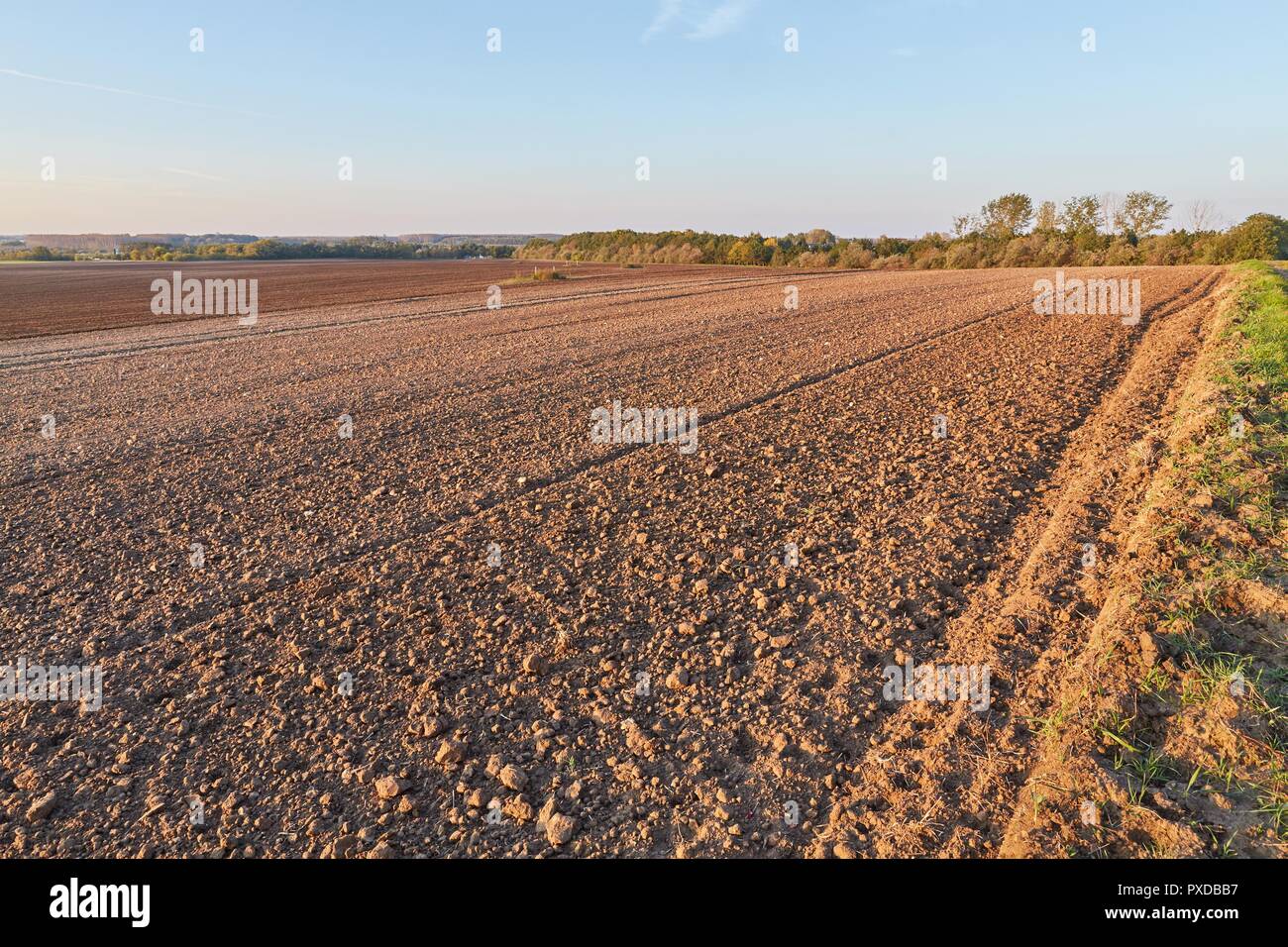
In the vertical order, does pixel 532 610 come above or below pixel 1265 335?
below

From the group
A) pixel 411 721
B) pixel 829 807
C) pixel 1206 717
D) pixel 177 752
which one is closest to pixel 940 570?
pixel 1206 717

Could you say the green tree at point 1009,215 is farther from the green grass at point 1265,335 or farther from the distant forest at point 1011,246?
the green grass at point 1265,335

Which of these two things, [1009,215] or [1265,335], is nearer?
[1265,335]

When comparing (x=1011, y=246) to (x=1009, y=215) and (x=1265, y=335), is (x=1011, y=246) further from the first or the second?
(x=1265, y=335)

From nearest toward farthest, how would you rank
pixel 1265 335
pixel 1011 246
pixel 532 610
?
1. pixel 532 610
2. pixel 1265 335
3. pixel 1011 246

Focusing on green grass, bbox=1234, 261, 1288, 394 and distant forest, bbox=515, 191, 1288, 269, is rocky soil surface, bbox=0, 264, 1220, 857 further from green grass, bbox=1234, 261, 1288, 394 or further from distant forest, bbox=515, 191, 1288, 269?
distant forest, bbox=515, 191, 1288, 269

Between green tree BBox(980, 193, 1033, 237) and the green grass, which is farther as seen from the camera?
green tree BBox(980, 193, 1033, 237)

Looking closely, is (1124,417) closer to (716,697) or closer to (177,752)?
(716,697)

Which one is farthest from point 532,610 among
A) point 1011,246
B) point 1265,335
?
point 1011,246

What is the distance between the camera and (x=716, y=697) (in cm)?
392

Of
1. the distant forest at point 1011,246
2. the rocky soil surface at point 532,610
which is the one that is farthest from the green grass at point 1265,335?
the distant forest at point 1011,246

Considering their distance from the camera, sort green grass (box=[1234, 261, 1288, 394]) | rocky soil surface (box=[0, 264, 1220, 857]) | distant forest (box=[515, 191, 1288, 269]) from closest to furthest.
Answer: rocky soil surface (box=[0, 264, 1220, 857]), green grass (box=[1234, 261, 1288, 394]), distant forest (box=[515, 191, 1288, 269])

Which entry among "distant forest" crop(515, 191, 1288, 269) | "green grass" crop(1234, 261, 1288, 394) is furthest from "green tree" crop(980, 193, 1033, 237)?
"green grass" crop(1234, 261, 1288, 394)

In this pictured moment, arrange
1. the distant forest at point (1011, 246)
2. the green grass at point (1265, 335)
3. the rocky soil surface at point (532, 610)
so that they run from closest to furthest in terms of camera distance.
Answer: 1. the rocky soil surface at point (532, 610)
2. the green grass at point (1265, 335)
3. the distant forest at point (1011, 246)
